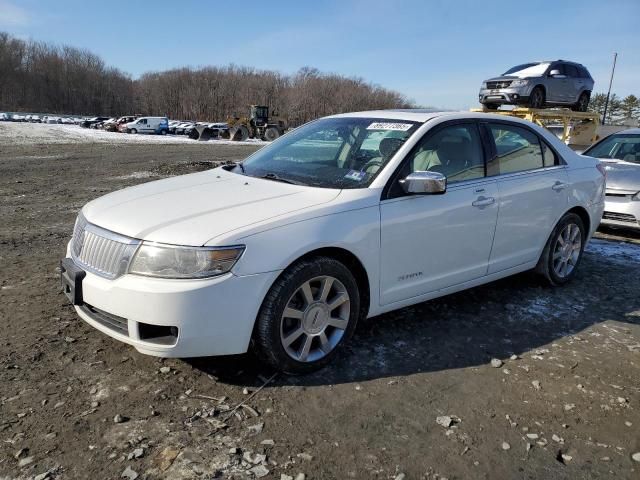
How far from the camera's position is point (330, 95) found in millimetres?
98375

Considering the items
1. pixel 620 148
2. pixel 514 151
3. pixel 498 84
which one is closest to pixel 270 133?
pixel 498 84

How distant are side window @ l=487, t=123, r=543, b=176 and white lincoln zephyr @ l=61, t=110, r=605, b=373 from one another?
0.05 feet

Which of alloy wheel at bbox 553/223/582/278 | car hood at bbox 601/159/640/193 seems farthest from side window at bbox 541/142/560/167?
car hood at bbox 601/159/640/193

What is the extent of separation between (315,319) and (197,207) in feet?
3.36

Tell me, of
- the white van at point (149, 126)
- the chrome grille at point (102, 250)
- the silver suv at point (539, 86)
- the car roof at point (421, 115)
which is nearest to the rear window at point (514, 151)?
the car roof at point (421, 115)

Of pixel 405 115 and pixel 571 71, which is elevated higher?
pixel 571 71

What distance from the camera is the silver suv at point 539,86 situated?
14688 millimetres

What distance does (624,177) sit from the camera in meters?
7.44

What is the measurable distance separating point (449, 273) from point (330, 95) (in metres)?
98.3

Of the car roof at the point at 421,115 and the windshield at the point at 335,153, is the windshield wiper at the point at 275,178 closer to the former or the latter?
the windshield at the point at 335,153

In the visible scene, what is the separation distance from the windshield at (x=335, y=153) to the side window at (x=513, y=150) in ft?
2.89

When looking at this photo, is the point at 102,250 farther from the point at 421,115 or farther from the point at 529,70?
the point at 529,70

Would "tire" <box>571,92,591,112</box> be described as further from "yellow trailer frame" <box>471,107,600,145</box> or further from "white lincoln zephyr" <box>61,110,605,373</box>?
"white lincoln zephyr" <box>61,110,605,373</box>

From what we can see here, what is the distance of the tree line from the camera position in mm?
98375
